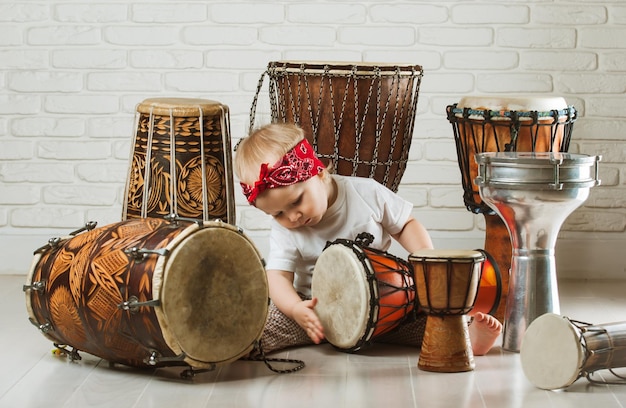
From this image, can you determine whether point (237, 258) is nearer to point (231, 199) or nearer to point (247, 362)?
point (247, 362)

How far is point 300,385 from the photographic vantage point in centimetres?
245

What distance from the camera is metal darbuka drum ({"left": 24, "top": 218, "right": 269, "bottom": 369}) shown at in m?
2.33

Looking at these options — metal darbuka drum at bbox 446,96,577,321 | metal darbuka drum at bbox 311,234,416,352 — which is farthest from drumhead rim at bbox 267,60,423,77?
metal darbuka drum at bbox 311,234,416,352

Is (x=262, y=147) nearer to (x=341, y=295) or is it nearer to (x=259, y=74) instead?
(x=341, y=295)

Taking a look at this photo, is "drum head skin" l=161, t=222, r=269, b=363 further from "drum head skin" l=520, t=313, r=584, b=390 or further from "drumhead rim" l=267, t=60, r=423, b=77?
"drumhead rim" l=267, t=60, r=423, b=77

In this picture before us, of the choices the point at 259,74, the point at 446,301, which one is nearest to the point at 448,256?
the point at 446,301

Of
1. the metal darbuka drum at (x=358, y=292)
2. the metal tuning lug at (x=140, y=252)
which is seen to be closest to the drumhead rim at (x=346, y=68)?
the metal darbuka drum at (x=358, y=292)

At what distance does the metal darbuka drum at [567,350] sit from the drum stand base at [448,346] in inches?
7.0

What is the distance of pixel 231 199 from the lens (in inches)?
123

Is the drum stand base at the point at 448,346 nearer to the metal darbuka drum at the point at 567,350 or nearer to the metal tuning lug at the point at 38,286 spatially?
the metal darbuka drum at the point at 567,350

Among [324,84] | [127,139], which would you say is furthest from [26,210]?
[324,84]

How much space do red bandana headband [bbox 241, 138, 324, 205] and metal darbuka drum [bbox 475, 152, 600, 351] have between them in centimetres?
47

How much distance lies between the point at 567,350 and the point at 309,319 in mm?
712

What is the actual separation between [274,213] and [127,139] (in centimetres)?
121
